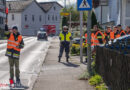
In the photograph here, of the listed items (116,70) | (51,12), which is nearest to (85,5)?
(116,70)

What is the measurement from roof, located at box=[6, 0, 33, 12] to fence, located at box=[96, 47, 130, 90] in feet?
284

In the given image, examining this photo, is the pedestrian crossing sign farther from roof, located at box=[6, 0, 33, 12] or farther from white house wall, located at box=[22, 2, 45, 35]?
white house wall, located at box=[22, 2, 45, 35]

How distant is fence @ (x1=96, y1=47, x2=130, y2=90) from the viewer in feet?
21.1

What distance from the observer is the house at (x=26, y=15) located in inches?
3723

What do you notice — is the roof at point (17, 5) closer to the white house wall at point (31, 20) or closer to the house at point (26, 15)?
the house at point (26, 15)

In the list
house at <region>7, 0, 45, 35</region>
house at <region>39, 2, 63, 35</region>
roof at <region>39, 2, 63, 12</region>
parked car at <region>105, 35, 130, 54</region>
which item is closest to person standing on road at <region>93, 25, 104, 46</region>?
parked car at <region>105, 35, 130, 54</region>

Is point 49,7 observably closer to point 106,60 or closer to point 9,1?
point 9,1

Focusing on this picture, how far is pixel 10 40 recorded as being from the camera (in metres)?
10.1

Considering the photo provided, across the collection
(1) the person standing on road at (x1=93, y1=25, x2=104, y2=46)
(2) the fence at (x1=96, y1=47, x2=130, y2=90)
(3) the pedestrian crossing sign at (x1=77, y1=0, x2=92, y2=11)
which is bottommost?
(2) the fence at (x1=96, y1=47, x2=130, y2=90)

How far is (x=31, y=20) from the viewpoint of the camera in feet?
318

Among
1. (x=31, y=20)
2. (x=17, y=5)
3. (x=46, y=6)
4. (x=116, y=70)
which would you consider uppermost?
(x=17, y=5)

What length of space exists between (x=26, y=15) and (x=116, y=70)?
8936 centimetres

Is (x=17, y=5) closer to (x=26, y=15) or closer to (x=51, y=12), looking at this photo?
(x=26, y=15)

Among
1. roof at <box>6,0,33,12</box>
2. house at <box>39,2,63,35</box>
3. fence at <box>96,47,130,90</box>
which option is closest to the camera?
fence at <box>96,47,130,90</box>
